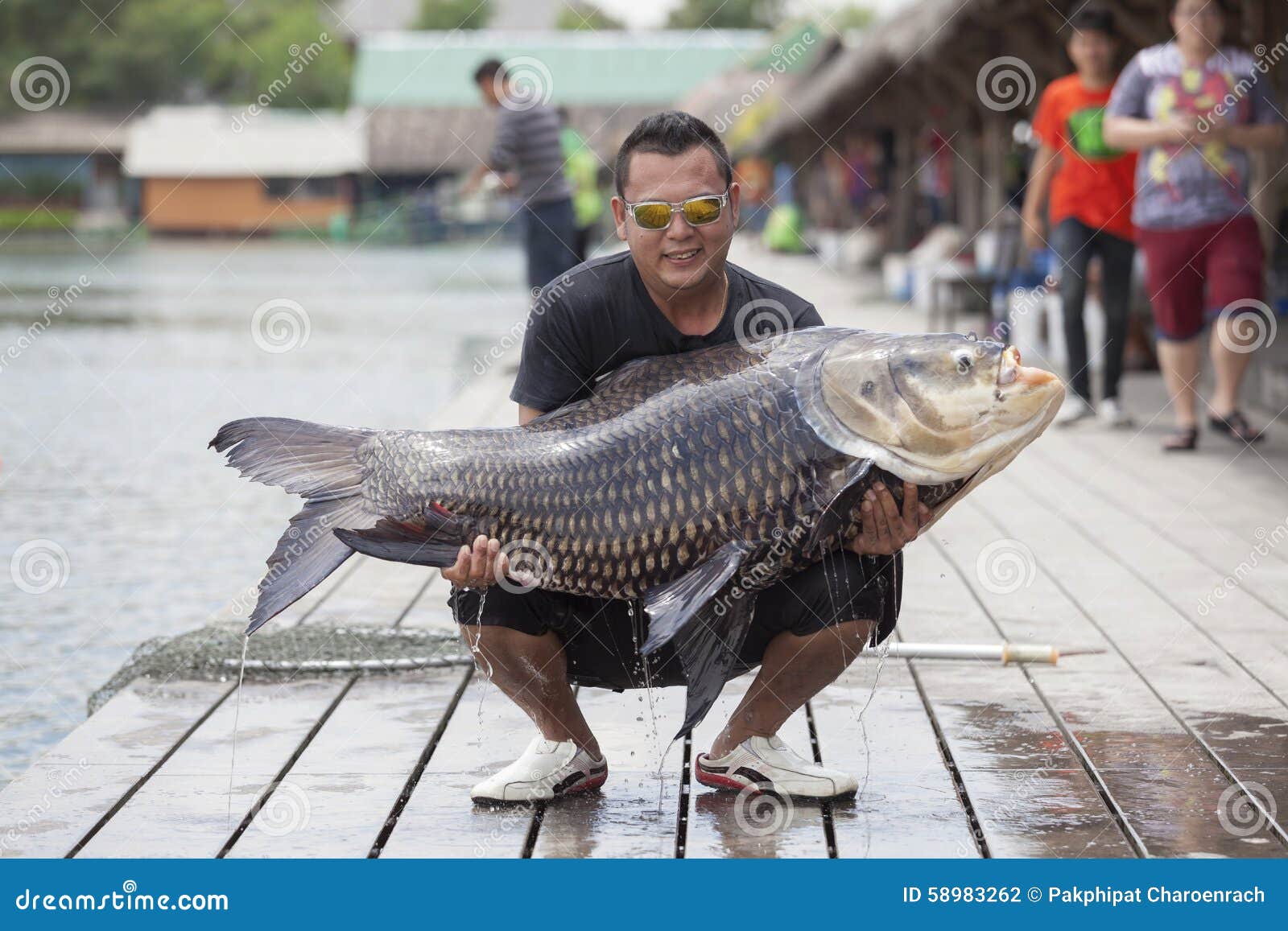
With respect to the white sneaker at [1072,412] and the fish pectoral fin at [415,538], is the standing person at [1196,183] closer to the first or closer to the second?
the white sneaker at [1072,412]

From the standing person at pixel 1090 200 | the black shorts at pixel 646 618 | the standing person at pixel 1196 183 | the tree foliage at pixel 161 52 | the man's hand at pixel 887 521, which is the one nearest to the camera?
the man's hand at pixel 887 521

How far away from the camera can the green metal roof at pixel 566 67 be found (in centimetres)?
5956

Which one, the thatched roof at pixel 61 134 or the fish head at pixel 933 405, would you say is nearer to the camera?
the fish head at pixel 933 405

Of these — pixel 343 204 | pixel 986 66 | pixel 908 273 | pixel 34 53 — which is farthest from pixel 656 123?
pixel 34 53

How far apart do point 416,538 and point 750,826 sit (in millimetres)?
855

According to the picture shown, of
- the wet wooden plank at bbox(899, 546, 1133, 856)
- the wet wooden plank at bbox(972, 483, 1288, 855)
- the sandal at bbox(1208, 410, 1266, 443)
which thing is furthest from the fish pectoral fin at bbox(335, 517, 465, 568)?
the sandal at bbox(1208, 410, 1266, 443)

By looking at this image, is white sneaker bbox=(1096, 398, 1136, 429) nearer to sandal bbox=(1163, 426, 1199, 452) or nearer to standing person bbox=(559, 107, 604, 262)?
sandal bbox=(1163, 426, 1199, 452)

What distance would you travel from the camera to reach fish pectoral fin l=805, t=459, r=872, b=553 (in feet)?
10.8

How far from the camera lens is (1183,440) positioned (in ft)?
27.2

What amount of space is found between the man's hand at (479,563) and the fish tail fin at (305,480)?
190 millimetres

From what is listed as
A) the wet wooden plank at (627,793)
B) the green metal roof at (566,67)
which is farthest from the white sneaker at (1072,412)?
the green metal roof at (566,67)

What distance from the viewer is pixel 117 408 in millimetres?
12602

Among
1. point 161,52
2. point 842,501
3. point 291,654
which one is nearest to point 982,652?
point 842,501

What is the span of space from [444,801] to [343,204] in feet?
190
